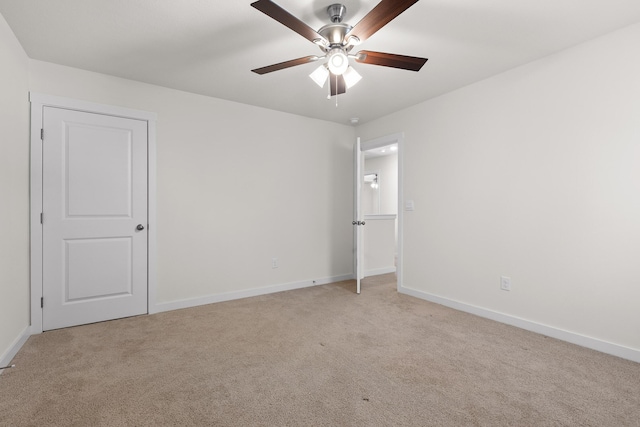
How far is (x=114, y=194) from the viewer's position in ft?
10.2

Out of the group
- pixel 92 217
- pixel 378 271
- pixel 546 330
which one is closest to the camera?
pixel 546 330

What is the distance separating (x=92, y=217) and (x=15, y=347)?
1.20 meters

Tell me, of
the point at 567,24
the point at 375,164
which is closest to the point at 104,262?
the point at 567,24

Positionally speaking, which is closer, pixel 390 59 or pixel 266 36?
pixel 390 59

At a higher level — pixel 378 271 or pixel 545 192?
pixel 545 192

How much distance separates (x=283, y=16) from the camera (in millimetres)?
1653

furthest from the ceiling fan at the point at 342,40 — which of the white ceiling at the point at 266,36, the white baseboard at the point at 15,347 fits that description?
the white baseboard at the point at 15,347

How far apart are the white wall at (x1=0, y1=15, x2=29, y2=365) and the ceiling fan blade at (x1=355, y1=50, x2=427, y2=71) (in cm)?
252

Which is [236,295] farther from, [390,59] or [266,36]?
[390,59]

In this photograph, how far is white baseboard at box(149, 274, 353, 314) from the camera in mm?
3366

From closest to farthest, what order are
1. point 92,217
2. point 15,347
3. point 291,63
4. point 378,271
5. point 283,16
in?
point 283,16 → point 291,63 → point 15,347 → point 92,217 → point 378,271

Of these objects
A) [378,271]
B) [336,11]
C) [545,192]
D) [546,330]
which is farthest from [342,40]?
[378,271]

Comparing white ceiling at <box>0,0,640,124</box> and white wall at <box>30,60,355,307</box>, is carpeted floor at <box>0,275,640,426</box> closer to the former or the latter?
white wall at <box>30,60,355,307</box>

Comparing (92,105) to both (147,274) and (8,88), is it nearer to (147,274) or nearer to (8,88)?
(8,88)
